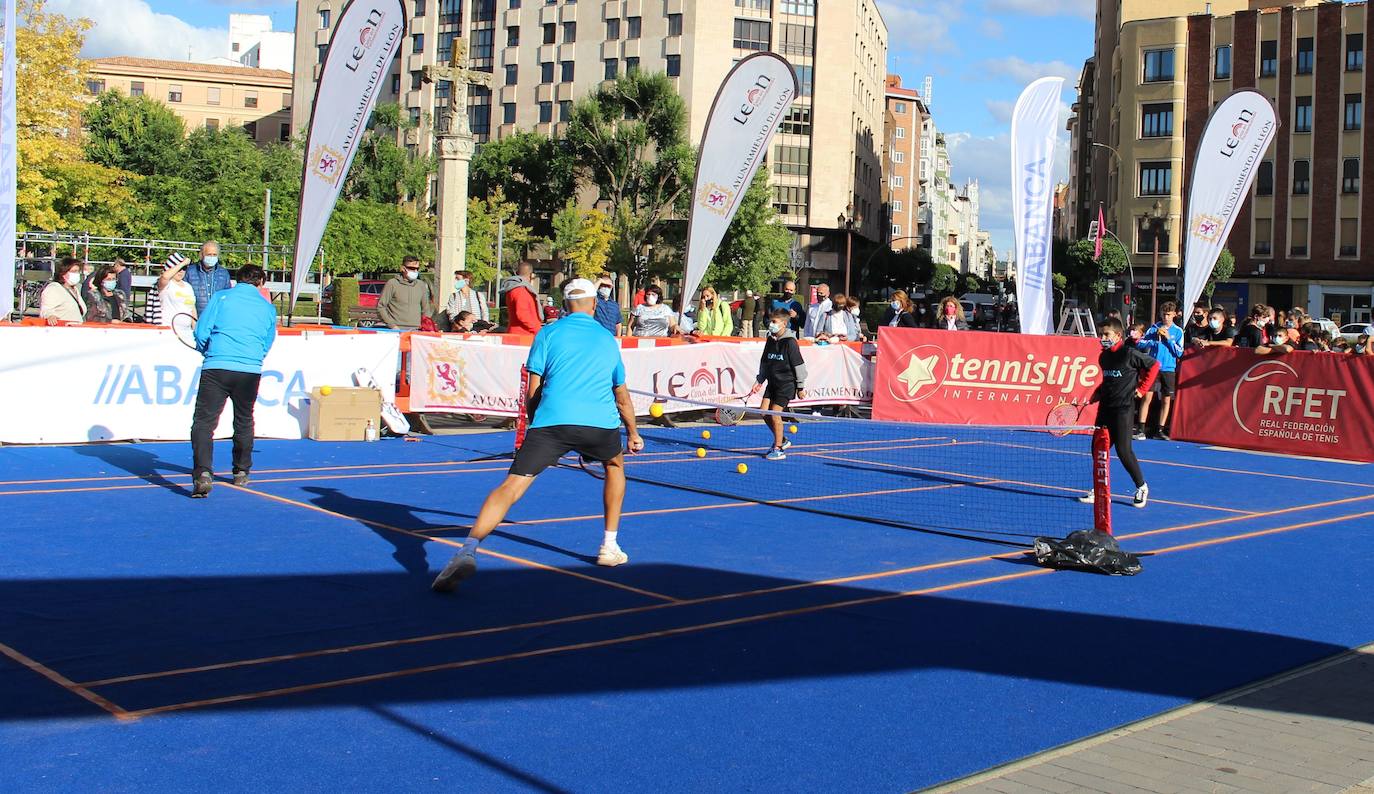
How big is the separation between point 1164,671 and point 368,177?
75373 mm

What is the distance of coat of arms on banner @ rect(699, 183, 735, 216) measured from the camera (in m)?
20.0

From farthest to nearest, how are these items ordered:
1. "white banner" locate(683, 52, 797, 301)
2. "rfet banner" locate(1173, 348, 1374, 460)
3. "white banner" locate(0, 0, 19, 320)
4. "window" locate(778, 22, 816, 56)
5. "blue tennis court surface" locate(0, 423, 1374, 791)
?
"window" locate(778, 22, 816, 56), "white banner" locate(683, 52, 797, 301), "rfet banner" locate(1173, 348, 1374, 460), "white banner" locate(0, 0, 19, 320), "blue tennis court surface" locate(0, 423, 1374, 791)

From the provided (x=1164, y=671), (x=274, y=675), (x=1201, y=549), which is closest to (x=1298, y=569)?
(x=1201, y=549)

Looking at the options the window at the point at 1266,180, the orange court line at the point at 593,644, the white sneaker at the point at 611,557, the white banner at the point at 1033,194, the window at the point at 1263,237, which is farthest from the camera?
the window at the point at 1266,180

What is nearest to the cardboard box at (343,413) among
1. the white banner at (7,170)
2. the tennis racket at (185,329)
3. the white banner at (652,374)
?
the white banner at (652,374)

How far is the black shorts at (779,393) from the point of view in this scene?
53.5 feet

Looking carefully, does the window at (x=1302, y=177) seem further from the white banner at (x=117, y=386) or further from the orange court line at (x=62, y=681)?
the orange court line at (x=62, y=681)

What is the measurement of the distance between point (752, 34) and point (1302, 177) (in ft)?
109

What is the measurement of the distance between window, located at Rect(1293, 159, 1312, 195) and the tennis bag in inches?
2660

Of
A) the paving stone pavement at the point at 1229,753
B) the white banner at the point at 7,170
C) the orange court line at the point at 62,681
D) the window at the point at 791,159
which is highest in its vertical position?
the window at the point at 791,159

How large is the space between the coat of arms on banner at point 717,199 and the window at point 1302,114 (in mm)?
59577

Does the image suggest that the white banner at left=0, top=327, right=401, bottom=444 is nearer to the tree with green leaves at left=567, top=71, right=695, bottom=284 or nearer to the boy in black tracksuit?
the boy in black tracksuit

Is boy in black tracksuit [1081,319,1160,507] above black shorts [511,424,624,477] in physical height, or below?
above

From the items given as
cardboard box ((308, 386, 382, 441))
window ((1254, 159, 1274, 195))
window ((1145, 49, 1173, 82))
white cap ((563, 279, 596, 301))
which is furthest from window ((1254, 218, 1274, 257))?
white cap ((563, 279, 596, 301))
